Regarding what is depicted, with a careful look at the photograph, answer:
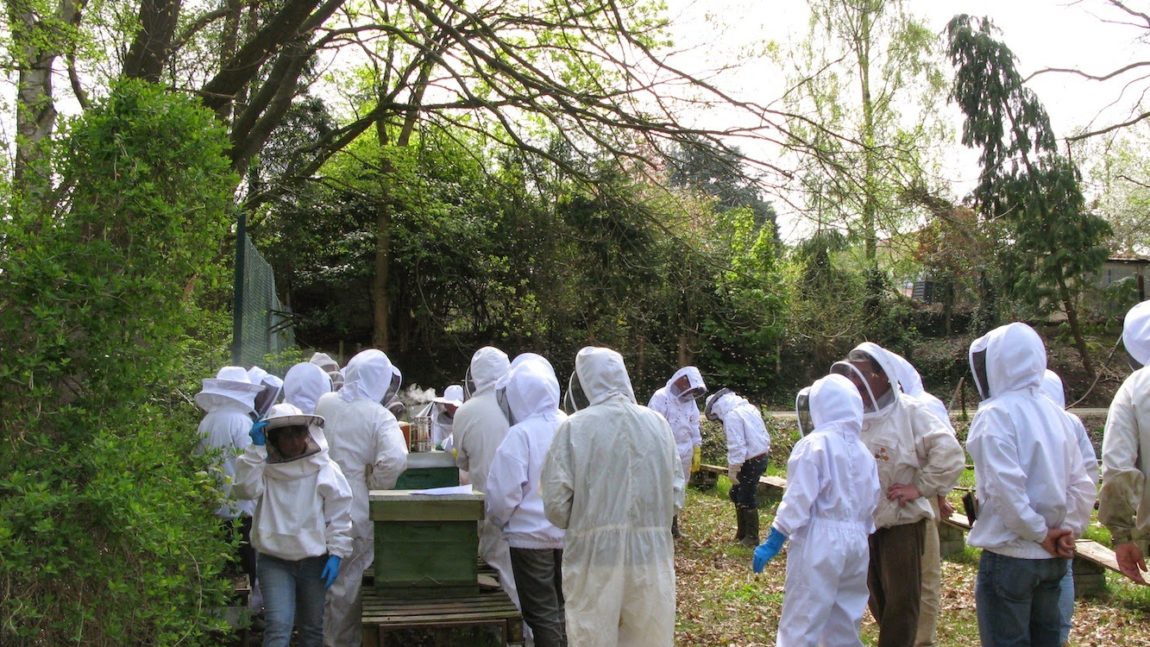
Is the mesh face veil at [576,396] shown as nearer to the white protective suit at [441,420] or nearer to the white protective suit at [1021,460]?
the white protective suit at [1021,460]

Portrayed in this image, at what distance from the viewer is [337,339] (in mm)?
19594

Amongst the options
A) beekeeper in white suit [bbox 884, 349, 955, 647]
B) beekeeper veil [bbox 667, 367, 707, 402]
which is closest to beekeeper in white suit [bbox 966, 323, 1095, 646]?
beekeeper in white suit [bbox 884, 349, 955, 647]

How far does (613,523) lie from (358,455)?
214 centimetres

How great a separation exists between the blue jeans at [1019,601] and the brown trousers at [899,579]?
83 centimetres

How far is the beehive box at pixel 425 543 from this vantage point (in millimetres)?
5691

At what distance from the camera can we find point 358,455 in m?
6.35

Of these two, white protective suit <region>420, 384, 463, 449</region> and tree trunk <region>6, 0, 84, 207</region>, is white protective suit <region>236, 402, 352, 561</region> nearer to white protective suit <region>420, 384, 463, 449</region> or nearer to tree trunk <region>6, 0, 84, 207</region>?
tree trunk <region>6, 0, 84, 207</region>

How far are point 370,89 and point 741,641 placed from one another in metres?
10.2

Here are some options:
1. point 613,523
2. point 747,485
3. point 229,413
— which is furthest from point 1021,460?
point 747,485

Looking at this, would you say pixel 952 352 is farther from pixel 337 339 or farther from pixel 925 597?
pixel 925 597

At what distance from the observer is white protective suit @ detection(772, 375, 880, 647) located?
489 cm

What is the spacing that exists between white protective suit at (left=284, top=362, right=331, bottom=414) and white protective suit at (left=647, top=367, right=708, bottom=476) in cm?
547

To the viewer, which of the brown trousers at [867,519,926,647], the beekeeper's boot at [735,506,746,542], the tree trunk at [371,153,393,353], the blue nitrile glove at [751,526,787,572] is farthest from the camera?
the tree trunk at [371,153,393,353]

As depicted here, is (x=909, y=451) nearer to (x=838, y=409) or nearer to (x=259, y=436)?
(x=838, y=409)
